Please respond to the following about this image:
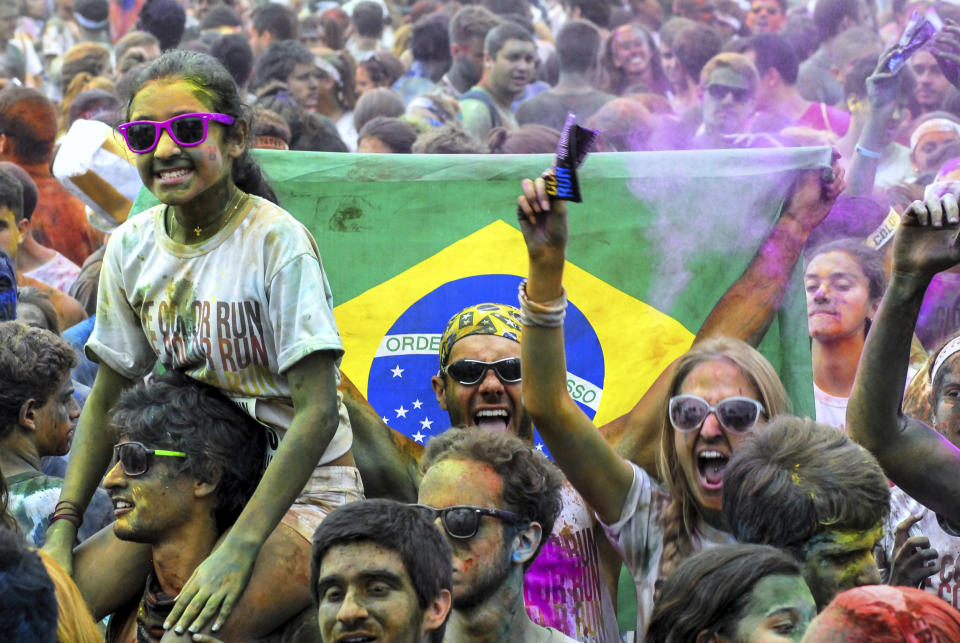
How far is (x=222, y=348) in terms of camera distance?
308 cm

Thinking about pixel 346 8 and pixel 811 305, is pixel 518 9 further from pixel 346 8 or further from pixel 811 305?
pixel 811 305

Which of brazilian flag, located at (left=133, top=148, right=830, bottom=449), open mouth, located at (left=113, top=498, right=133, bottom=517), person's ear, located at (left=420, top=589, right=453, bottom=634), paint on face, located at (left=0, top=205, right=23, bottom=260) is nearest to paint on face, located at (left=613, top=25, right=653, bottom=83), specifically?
brazilian flag, located at (left=133, top=148, right=830, bottom=449)

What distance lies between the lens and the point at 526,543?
124 inches

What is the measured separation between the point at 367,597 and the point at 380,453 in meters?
1.76

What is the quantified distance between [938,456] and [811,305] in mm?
2010

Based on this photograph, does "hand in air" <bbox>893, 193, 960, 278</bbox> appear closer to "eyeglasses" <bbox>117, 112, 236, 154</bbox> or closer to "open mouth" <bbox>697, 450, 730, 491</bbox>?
"open mouth" <bbox>697, 450, 730, 491</bbox>

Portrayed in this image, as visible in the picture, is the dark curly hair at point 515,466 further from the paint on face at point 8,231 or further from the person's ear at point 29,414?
→ the paint on face at point 8,231

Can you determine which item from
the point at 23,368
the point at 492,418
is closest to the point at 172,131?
the point at 23,368

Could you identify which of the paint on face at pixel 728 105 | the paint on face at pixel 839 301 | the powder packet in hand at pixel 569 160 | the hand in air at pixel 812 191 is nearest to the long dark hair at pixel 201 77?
the powder packet in hand at pixel 569 160

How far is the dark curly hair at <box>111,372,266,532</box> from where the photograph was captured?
306 centimetres

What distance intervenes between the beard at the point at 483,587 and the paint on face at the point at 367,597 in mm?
362

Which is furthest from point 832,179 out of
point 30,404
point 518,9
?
point 518,9

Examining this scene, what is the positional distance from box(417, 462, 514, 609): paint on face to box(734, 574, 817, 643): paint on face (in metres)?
0.73

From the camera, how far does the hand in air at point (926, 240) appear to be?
3.03 m
